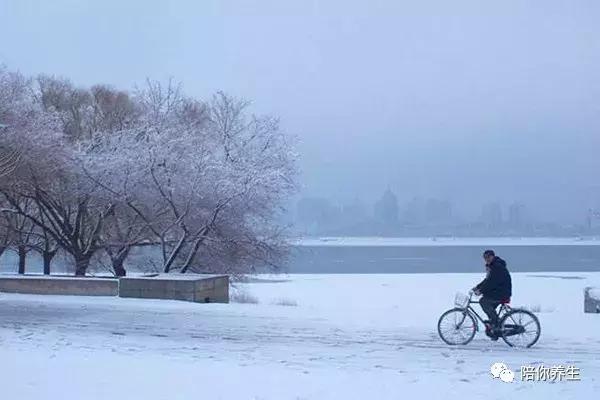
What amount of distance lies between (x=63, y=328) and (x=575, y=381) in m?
9.74

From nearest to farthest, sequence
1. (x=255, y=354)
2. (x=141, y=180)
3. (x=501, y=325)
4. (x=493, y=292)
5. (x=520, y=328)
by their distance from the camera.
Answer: (x=255, y=354) < (x=520, y=328) < (x=501, y=325) < (x=493, y=292) < (x=141, y=180)

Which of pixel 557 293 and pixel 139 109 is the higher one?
pixel 139 109

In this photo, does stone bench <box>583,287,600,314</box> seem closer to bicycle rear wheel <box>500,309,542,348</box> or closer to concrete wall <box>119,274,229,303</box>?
bicycle rear wheel <box>500,309,542,348</box>

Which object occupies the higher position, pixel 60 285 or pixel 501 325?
pixel 60 285

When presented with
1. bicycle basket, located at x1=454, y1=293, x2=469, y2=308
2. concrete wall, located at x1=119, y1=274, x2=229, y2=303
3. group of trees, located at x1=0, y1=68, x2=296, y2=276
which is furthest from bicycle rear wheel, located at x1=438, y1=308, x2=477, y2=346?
group of trees, located at x1=0, y1=68, x2=296, y2=276

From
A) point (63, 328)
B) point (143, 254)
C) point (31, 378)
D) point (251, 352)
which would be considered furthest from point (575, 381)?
point (143, 254)

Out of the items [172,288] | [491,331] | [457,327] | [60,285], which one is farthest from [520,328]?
[60,285]

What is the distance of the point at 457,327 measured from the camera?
14617 millimetres

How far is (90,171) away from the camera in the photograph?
1185 inches

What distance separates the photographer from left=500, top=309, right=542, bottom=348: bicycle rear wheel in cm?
1427

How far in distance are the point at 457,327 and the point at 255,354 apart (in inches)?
140

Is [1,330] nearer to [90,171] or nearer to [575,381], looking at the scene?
[575,381]

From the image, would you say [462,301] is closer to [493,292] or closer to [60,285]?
[493,292]

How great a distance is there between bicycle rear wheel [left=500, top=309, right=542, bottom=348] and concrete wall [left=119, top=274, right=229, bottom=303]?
9.80m
